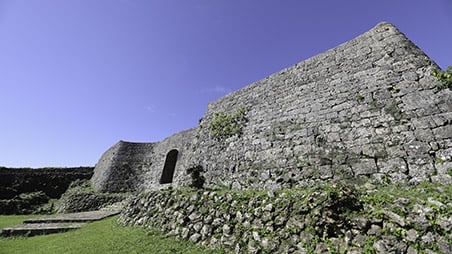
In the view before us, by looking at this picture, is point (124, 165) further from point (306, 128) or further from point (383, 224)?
point (383, 224)

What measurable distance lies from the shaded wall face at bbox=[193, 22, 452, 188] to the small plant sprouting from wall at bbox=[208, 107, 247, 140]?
0.23 meters

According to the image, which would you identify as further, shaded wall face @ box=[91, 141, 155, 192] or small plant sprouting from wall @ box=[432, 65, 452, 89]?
shaded wall face @ box=[91, 141, 155, 192]

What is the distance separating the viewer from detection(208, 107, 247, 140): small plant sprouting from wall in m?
7.89

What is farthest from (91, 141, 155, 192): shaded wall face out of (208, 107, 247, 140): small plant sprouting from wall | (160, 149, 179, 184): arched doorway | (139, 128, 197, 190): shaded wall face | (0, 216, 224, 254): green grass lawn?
(208, 107, 247, 140): small plant sprouting from wall

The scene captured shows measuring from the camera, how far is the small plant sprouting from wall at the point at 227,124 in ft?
25.9

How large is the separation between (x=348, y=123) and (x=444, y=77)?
1.88 metres

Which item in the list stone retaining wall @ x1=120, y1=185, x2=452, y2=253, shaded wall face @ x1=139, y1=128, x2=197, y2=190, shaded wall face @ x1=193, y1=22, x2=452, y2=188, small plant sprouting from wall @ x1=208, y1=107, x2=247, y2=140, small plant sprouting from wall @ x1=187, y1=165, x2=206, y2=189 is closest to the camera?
stone retaining wall @ x1=120, y1=185, x2=452, y2=253

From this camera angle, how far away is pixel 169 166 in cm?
1733

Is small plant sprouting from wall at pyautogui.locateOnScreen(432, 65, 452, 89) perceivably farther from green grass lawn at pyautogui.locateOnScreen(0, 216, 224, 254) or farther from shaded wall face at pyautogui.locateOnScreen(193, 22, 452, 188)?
green grass lawn at pyautogui.locateOnScreen(0, 216, 224, 254)

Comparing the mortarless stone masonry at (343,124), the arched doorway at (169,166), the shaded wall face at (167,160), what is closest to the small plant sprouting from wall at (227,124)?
the mortarless stone masonry at (343,124)

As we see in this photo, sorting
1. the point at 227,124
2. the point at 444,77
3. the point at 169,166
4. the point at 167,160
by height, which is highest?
the point at 444,77

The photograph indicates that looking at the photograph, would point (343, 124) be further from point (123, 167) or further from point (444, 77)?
point (123, 167)

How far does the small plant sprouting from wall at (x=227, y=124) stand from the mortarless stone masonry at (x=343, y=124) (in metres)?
0.14

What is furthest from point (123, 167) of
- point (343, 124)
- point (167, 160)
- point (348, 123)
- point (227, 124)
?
point (348, 123)
